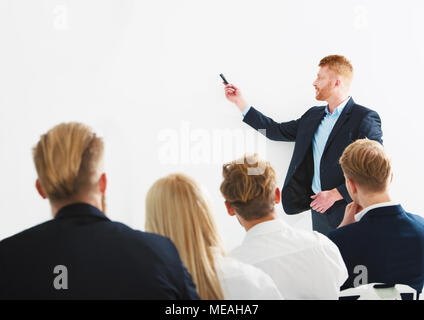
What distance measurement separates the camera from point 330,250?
1313mm

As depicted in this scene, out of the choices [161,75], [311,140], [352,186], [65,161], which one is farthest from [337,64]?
[65,161]

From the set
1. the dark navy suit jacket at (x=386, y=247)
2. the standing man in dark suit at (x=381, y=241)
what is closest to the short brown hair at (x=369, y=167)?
the standing man in dark suit at (x=381, y=241)

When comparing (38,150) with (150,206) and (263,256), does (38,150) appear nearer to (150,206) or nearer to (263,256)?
(150,206)

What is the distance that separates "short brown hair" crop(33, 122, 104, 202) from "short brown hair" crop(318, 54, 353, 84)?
180 centimetres

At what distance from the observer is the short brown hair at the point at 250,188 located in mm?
1357

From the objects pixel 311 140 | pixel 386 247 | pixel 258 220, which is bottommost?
pixel 386 247

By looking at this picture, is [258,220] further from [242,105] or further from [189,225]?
[242,105]

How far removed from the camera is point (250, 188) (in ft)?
4.45

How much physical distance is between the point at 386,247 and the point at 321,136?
1.23 meters

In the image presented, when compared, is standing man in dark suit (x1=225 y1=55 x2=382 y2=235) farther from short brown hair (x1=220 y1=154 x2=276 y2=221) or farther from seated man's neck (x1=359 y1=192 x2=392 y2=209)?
short brown hair (x1=220 y1=154 x2=276 y2=221)

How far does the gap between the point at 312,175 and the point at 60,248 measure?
184 centimetres

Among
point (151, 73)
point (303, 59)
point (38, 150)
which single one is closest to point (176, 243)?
point (38, 150)

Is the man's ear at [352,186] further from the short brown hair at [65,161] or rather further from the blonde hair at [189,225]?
the short brown hair at [65,161]

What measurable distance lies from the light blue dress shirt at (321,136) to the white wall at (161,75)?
15cm
